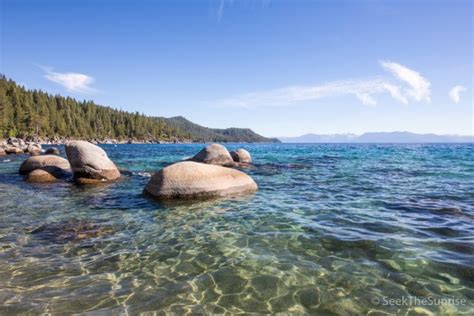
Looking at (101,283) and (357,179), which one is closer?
(101,283)

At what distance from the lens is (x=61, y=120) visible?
127625 millimetres

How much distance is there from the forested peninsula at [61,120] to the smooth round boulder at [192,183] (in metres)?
94.0

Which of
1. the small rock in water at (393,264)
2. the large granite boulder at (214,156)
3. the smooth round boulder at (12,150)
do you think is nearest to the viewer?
the small rock in water at (393,264)

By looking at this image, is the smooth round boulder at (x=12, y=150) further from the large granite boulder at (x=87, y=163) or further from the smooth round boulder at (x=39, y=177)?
the large granite boulder at (x=87, y=163)

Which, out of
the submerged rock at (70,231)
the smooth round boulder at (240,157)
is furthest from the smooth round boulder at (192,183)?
the smooth round boulder at (240,157)

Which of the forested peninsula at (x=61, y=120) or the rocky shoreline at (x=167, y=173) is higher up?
the forested peninsula at (x=61, y=120)

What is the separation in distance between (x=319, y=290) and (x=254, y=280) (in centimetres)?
121

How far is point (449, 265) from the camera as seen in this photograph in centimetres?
609

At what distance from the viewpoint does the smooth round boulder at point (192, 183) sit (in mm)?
12367

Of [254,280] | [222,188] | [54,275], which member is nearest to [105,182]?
[222,188]

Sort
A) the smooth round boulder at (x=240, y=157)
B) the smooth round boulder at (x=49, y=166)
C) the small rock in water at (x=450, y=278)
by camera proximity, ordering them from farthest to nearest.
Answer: the smooth round boulder at (x=240, y=157), the smooth round boulder at (x=49, y=166), the small rock in water at (x=450, y=278)

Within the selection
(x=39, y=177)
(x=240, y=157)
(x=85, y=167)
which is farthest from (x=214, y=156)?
(x=39, y=177)

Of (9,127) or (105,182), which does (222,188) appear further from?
(9,127)

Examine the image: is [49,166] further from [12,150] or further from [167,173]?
[12,150]
